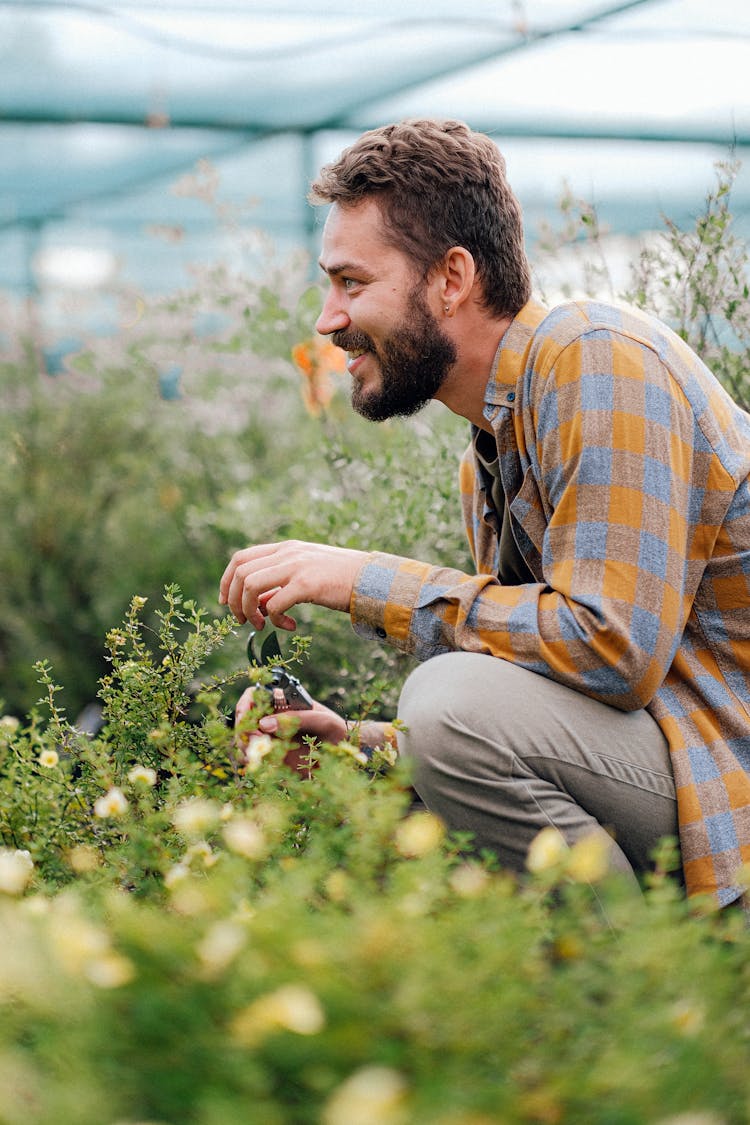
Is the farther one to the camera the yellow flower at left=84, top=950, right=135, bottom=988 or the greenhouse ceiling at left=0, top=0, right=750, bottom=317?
the greenhouse ceiling at left=0, top=0, right=750, bottom=317

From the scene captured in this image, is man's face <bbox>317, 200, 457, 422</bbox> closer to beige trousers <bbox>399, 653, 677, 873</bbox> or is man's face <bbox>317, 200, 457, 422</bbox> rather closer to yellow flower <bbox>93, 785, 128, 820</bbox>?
beige trousers <bbox>399, 653, 677, 873</bbox>

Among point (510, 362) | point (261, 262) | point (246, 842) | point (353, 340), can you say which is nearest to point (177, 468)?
point (261, 262)

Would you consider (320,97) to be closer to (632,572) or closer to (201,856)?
(632,572)

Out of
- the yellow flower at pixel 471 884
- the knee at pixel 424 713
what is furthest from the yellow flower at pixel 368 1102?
the knee at pixel 424 713

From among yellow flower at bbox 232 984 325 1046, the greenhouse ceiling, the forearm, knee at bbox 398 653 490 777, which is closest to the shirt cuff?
the forearm

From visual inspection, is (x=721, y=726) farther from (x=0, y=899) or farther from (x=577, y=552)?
(x=0, y=899)

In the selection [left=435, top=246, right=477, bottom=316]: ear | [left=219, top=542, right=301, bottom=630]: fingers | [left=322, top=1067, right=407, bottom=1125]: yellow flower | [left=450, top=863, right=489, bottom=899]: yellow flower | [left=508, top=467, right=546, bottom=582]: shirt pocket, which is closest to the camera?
[left=322, top=1067, right=407, bottom=1125]: yellow flower

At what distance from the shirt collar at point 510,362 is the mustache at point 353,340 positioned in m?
0.22

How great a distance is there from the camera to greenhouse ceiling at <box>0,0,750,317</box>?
187 inches

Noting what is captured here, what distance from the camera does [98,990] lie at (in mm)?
827

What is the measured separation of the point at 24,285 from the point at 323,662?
4.79m

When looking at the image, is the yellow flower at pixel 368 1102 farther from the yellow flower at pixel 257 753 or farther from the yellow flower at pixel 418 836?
the yellow flower at pixel 257 753

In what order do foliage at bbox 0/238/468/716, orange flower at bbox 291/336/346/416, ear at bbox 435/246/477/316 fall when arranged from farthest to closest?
1. orange flower at bbox 291/336/346/416
2. foliage at bbox 0/238/468/716
3. ear at bbox 435/246/477/316

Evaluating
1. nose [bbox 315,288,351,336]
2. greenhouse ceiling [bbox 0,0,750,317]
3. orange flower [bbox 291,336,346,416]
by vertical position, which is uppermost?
greenhouse ceiling [bbox 0,0,750,317]
